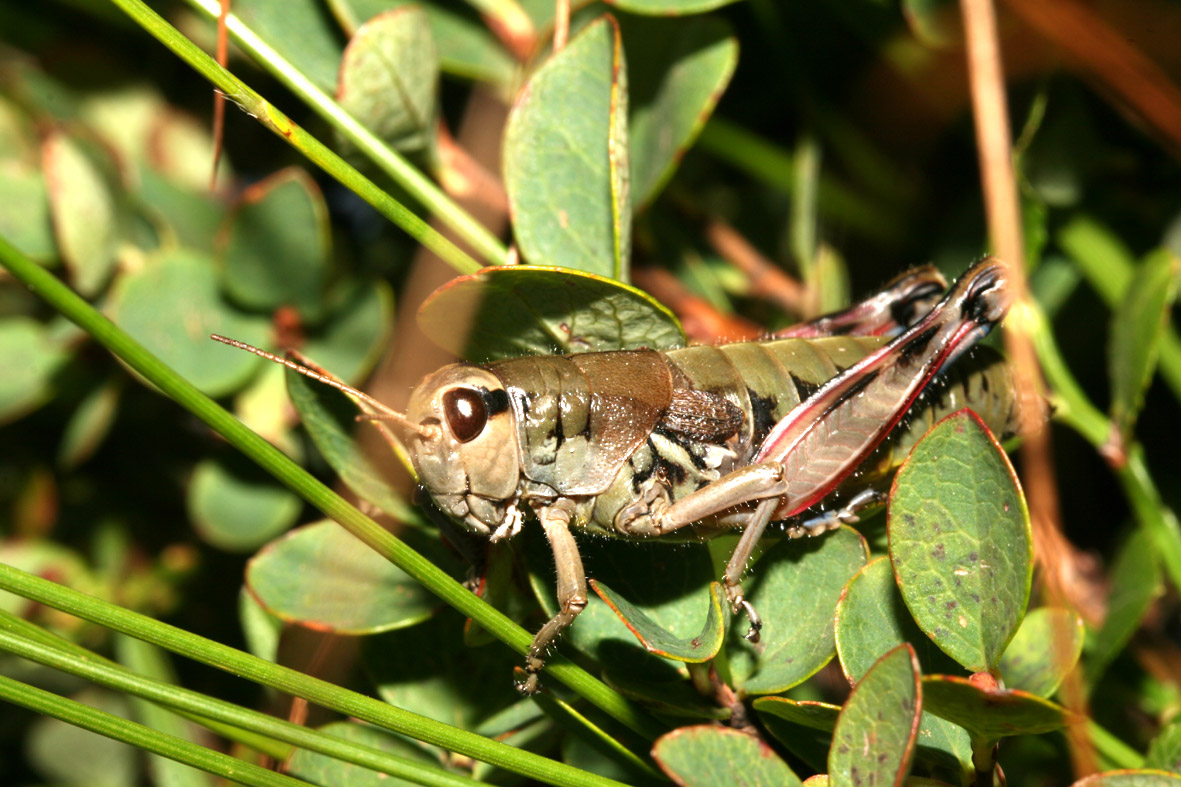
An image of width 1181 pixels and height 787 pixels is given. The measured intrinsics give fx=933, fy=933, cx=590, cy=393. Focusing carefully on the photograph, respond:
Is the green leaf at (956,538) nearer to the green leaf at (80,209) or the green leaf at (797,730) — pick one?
the green leaf at (797,730)

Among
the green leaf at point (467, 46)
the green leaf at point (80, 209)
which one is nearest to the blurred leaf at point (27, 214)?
the green leaf at point (80, 209)

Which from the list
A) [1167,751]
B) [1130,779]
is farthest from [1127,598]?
[1130,779]

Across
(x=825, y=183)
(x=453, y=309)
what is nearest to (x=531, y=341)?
(x=453, y=309)

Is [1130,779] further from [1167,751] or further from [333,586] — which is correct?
[333,586]

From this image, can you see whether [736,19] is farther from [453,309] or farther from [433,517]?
[433,517]

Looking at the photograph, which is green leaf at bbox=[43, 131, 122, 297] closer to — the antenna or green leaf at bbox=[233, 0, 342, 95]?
green leaf at bbox=[233, 0, 342, 95]

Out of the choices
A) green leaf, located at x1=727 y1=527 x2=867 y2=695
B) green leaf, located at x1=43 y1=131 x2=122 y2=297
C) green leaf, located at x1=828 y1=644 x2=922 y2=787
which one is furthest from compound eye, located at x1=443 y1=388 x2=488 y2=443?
green leaf, located at x1=43 y1=131 x2=122 y2=297

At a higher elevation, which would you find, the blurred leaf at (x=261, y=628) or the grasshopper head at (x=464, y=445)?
the grasshopper head at (x=464, y=445)

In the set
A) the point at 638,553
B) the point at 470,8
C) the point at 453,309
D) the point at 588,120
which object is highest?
the point at 470,8
